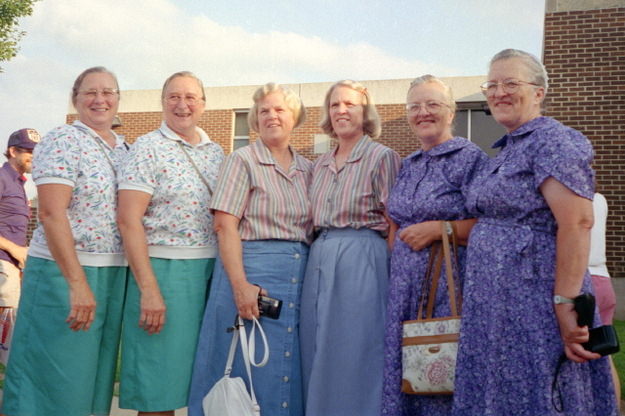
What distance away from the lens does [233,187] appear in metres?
3.03

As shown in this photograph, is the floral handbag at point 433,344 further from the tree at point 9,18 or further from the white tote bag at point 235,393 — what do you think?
the tree at point 9,18

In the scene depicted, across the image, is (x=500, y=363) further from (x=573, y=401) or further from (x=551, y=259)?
(x=551, y=259)

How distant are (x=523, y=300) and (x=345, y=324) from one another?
963 mm

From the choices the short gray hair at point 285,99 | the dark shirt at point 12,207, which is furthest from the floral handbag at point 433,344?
the dark shirt at point 12,207

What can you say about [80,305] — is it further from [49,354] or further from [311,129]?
[311,129]

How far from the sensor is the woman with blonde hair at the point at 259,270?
2945mm

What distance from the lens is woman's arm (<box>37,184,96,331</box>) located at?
8.97 ft

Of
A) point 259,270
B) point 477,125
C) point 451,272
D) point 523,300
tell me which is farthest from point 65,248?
point 477,125

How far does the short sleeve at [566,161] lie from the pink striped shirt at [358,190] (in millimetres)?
948

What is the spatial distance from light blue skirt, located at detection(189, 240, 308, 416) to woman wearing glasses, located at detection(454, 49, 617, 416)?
93cm

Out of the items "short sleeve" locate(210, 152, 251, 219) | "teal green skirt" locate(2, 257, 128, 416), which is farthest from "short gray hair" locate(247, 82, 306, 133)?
"teal green skirt" locate(2, 257, 128, 416)

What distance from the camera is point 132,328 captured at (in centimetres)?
292

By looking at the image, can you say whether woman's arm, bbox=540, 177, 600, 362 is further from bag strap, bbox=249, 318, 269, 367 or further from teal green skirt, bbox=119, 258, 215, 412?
teal green skirt, bbox=119, 258, 215, 412

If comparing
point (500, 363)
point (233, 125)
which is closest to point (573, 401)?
point (500, 363)
